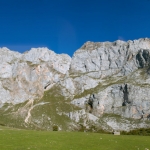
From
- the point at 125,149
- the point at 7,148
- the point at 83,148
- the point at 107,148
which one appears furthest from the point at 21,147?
the point at 125,149

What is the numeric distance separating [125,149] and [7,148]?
54.4ft

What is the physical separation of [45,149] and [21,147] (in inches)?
129

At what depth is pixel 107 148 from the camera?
2856cm

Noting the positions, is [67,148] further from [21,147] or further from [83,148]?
[21,147]

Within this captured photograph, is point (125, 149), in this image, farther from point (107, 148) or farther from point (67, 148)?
point (67, 148)

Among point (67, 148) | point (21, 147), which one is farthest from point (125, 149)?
point (21, 147)

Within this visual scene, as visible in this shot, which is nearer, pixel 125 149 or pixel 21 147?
pixel 21 147

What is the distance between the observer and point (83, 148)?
90.7ft

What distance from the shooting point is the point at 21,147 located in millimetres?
25812

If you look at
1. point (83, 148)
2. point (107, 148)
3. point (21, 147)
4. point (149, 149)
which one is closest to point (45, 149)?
point (21, 147)

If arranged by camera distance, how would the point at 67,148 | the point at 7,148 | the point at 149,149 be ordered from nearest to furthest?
the point at 7,148 < the point at 67,148 < the point at 149,149

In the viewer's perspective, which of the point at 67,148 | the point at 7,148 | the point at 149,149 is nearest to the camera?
the point at 7,148

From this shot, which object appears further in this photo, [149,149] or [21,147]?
[149,149]

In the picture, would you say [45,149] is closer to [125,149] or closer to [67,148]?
[67,148]
